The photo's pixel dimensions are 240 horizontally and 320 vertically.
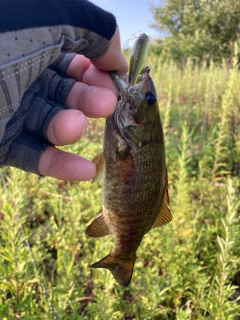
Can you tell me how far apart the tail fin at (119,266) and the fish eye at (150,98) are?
742 mm

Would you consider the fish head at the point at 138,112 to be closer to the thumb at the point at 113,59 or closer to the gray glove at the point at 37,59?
the thumb at the point at 113,59

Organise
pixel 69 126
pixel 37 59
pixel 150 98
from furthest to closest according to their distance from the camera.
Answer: pixel 150 98 → pixel 69 126 → pixel 37 59

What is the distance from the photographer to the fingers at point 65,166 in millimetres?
1198

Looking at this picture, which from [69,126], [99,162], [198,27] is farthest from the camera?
[198,27]

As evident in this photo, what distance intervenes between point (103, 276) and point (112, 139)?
0.98 m

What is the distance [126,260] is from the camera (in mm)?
1565

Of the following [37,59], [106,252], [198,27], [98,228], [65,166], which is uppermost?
[37,59]

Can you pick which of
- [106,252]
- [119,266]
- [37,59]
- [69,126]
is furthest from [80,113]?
[106,252]

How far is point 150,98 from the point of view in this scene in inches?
54.9

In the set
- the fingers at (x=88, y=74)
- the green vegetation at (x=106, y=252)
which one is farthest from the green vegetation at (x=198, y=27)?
the fingers at (x=88, y=74)

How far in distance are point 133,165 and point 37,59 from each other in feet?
2.13

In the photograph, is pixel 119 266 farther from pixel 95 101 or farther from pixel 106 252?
pixel 95 101

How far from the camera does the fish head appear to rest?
139 cm

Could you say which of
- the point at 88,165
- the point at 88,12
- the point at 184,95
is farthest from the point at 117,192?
the point at 184,95
